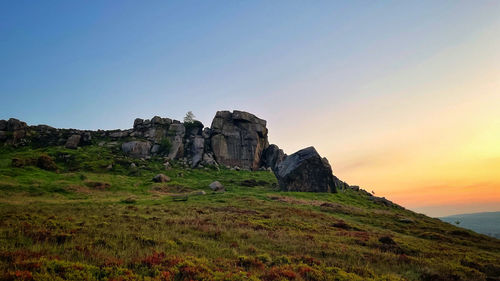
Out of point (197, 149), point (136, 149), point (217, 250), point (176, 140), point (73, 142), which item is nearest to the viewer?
point (217, 250)

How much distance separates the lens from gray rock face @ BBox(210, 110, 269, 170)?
324ft

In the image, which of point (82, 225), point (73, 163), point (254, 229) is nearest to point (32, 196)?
point (82, 225)

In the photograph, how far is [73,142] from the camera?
8462 cm

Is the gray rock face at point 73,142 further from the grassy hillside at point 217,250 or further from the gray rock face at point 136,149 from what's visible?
the grassy hillside at point 217,250

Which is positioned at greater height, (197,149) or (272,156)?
(197,149)

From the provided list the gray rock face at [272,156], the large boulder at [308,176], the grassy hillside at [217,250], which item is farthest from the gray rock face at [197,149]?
the grassy hillside at [217,250]

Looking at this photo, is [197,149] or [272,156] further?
[272,156]

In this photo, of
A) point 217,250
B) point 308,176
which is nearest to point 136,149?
point 308,176

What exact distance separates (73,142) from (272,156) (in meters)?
74.1

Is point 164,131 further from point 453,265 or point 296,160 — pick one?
point 453,265

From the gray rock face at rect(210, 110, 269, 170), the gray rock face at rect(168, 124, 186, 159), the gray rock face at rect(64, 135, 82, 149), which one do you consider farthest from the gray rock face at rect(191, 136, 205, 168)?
the gray rock face at rect(64, 135, 82, 149)

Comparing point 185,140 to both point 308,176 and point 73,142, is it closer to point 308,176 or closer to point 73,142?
point 73,142

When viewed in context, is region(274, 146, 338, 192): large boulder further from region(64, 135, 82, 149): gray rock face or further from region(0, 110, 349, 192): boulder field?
region(64, 135, 82, 149): gray rock face

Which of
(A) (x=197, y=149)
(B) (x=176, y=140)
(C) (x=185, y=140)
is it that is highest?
(C) (x=185, y=140)
